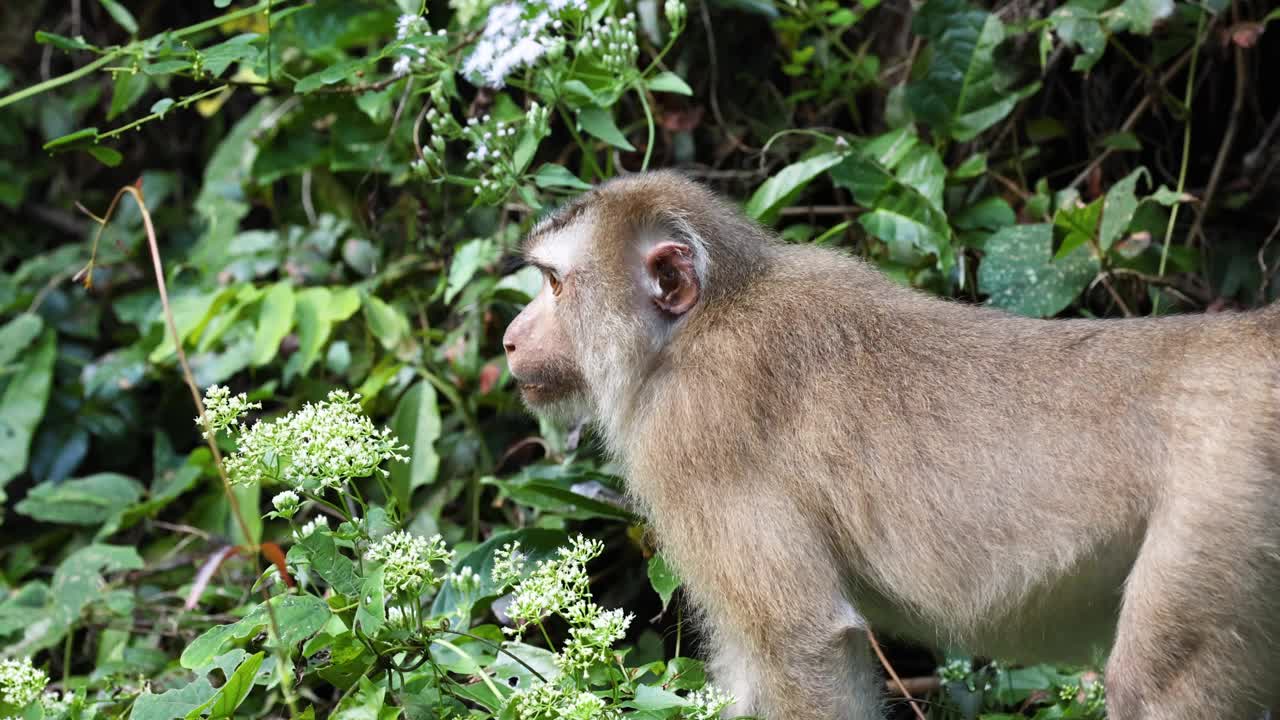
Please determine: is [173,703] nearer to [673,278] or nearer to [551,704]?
[551,704]

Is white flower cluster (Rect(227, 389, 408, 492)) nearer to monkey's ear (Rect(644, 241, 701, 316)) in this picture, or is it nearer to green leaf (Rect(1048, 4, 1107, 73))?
monkey's ear (Rect(644, 241, 701, 316))

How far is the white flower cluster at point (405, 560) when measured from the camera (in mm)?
2910

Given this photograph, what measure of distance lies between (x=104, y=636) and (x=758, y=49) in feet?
11.1

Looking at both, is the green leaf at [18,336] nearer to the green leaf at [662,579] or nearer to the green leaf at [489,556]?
the green leaf at [489,556]

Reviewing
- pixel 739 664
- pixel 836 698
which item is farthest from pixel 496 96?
pixel 836 698

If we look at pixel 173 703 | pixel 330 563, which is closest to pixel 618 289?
pixel 330 563

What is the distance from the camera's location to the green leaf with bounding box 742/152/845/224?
4332 millimetres

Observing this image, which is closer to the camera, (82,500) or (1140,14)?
(1140,14)

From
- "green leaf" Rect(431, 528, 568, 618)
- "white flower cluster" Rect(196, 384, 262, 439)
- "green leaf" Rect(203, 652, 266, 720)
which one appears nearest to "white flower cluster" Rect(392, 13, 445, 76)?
"white flower cluster" Rect(196, 384, 262, 439)

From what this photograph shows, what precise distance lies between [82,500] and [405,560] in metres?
2.83

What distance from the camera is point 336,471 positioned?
113 inches

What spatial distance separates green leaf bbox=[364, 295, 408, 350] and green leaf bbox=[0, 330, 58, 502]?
5.55ft

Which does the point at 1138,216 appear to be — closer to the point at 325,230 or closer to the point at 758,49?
the point at 758,49

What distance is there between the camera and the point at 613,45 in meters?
4.00
